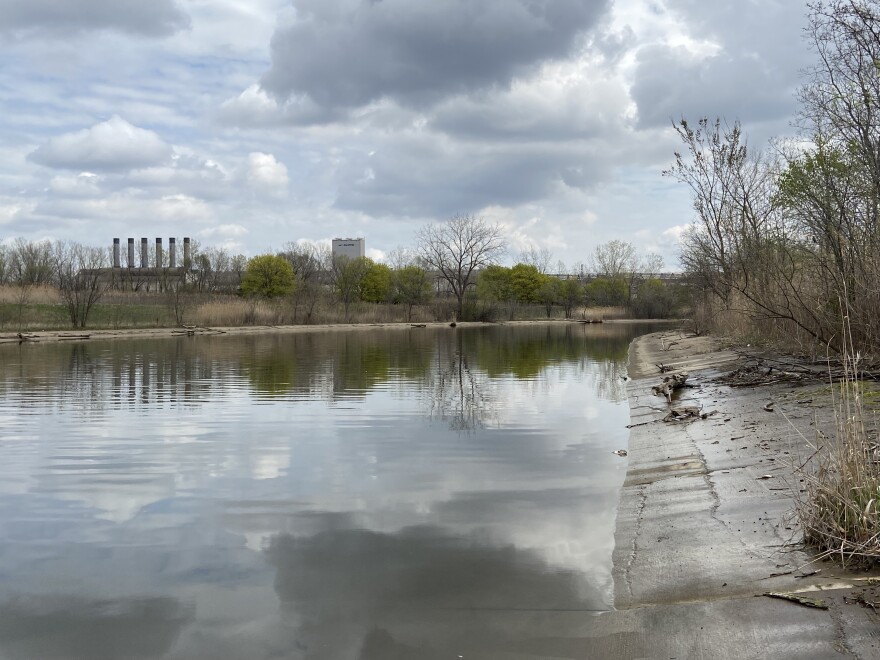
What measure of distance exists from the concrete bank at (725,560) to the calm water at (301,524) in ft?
1.19

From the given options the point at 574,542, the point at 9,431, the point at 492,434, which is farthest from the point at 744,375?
the point at 9,431

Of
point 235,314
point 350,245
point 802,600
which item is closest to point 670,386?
point 802,600

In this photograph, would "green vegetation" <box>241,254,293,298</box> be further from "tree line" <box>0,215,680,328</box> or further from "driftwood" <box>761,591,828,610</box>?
"driftwood" <box>761,591,828,610</box>

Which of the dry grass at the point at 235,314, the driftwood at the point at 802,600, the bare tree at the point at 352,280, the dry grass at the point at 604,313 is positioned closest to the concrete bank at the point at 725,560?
the driftwood at the point at 802,600

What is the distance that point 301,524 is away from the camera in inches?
287

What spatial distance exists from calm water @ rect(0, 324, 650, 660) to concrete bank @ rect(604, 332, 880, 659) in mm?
362

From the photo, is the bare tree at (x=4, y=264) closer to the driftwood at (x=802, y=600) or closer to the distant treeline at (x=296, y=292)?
the distant treeline at (x=296, y=292)

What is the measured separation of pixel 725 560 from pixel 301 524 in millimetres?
3628

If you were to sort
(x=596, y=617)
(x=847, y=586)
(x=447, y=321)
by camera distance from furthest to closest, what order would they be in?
(x=447, y=321) < (x=596, y=617) < (x=847, y=586)

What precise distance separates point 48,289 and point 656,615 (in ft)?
185

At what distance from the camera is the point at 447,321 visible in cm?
7162

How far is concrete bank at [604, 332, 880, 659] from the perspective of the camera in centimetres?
446

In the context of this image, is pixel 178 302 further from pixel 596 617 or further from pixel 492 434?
pixel 596 617

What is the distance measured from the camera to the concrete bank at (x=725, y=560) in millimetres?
4461
